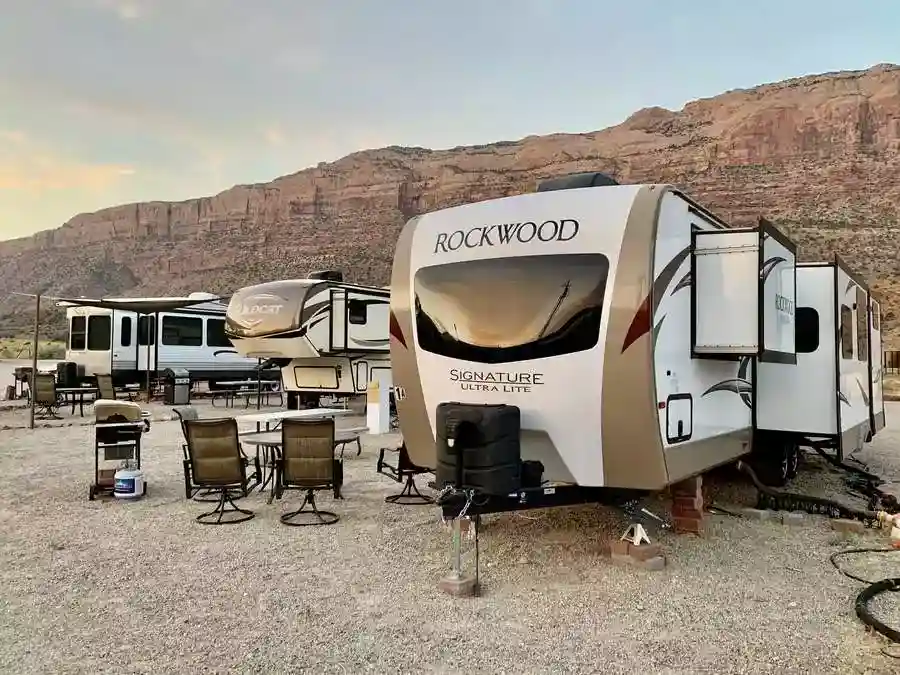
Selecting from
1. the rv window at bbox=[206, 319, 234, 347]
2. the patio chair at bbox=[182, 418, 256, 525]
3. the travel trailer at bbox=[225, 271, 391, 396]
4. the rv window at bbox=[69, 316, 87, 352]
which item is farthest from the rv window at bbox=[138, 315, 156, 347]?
the patio chair at bbox=[182, 418, 256, 525]

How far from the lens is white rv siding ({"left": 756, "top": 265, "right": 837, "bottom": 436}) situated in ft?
22.4

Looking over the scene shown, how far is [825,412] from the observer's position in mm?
6883

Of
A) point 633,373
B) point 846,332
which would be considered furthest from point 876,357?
point 633,373

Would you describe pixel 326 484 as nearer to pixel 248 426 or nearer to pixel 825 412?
pixel 825 412

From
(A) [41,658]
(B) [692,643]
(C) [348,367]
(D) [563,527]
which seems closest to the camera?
(A) [41,658]

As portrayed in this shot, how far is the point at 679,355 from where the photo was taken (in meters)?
4.75

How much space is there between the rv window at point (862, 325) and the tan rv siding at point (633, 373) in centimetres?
489

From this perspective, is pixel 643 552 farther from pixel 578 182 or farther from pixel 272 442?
pixel 272 442

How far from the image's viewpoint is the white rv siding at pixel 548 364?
451 cm

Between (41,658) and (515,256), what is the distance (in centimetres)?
342

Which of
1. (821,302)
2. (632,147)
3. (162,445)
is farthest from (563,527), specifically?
(632,147)

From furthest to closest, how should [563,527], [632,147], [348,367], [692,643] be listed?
[632,147] < [348,367] < [563,527] < [692,643]

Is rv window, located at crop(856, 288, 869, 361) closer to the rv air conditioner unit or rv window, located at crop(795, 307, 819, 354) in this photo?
rv window, located at crop(795, 307, 819, 354)

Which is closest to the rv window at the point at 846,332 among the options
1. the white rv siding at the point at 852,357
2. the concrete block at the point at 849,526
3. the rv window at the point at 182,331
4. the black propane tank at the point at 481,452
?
the white rv siding at the point at 852,357
